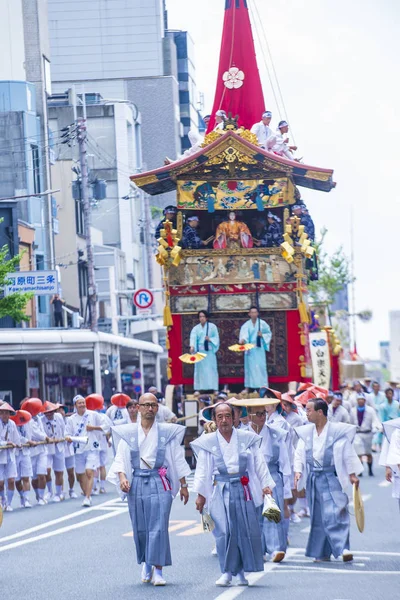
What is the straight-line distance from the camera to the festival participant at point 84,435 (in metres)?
19.4

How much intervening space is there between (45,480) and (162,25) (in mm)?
45420

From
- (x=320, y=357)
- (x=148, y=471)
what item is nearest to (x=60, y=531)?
(x=148, y=471)

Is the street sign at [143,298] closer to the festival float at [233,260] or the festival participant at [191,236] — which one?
the festival participant at [191,236]

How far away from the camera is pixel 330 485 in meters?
11.8

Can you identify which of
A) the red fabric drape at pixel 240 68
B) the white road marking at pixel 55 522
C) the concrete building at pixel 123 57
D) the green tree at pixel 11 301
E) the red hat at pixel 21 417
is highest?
the concrete building at pixel 123 57

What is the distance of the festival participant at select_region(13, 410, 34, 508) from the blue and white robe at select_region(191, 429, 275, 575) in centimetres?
899

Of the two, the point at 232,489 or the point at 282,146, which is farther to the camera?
the point at 282,146

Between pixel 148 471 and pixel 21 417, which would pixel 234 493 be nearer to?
pixel 148 471

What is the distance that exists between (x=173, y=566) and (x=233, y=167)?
31.5ft

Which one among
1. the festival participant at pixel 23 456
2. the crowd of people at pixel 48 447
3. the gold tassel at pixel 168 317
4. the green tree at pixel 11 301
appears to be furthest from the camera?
the green tree at pixel 11 301

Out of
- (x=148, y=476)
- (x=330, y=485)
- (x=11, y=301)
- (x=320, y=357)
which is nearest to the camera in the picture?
(x=148, y=476)

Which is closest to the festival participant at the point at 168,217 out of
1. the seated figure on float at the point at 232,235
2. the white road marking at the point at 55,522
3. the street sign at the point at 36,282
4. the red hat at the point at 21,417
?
the seated figure on float at the point at 232,235

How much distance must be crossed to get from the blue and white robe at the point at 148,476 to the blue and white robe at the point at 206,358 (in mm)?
9002

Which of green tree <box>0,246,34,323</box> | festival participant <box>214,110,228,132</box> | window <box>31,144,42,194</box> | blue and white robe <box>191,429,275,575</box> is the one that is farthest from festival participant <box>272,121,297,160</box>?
window <box>31,144,42,194</box>
